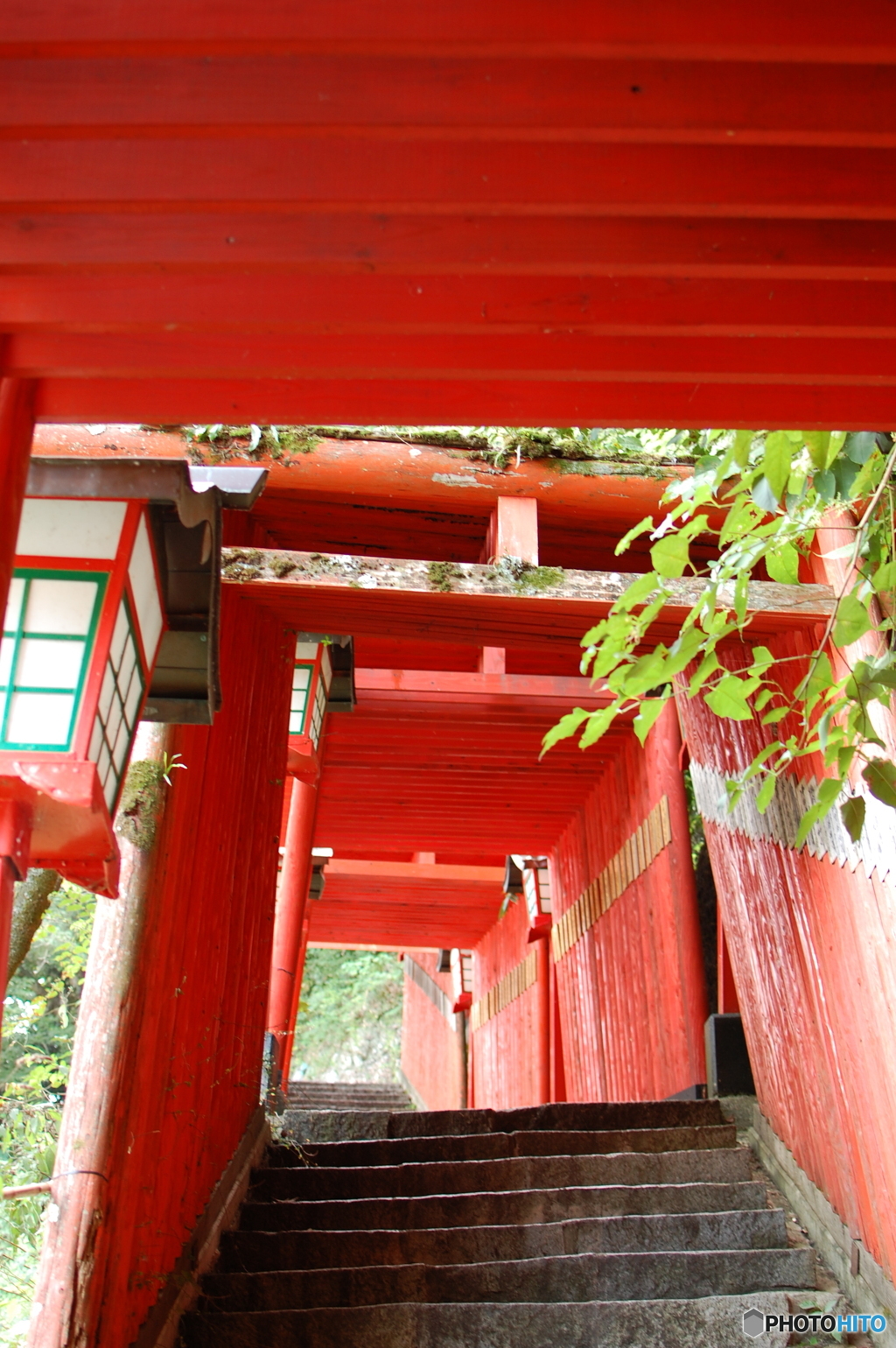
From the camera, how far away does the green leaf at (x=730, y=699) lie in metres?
2.36

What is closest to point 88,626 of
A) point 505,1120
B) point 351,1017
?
point 505,1120

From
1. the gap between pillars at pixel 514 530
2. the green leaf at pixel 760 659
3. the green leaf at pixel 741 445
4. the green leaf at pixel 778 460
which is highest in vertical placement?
the gap between pillars at pixel 514 530

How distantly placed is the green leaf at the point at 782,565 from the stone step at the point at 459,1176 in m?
2.79

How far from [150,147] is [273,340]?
365 millimetres

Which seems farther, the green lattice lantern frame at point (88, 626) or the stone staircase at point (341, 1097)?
the stone staircase at point (341, 1097)

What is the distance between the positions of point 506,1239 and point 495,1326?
52cm

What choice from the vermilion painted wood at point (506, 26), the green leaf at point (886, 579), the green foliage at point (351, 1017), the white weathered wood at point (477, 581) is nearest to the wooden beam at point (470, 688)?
the white weathered wood at point (477, 581)

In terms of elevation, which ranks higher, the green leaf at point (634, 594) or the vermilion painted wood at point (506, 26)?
the green leaf at point (634, 594)

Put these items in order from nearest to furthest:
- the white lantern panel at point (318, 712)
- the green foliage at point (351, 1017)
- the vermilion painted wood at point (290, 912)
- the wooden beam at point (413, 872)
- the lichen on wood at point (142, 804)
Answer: the lichen on wood at point (142, 804) → the white lantern panel at point (318, 712) → the vermilion painted wood at point (290, 912) → the wooden beam at point (413, 872) → the green foliage at point (351, 1017)

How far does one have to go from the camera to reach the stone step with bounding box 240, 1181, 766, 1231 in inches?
160

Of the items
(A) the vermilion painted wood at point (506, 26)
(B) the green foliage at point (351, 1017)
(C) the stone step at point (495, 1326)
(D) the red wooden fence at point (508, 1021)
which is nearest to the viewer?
(A) the vermilion painted wood at point (506, 26)

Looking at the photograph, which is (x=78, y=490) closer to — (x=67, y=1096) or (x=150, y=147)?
(x=150, y=147)

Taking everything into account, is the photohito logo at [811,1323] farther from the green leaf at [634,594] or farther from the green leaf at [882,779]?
the green leaf at [634,594]

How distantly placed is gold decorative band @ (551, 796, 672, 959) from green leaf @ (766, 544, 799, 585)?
374cm
